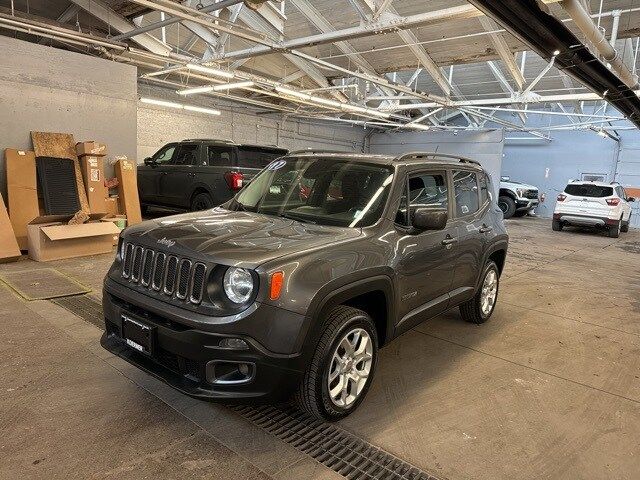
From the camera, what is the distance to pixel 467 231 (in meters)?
3.81

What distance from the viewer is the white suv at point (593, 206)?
12633mm

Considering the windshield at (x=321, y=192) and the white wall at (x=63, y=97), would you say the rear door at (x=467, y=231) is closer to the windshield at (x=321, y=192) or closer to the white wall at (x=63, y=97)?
the windshield at (x=321, y=192)

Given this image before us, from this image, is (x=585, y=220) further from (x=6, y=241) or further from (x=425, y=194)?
(x=6, y=241)

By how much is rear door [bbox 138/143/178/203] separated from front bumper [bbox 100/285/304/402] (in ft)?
25.9

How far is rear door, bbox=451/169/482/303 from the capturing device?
3.73 metres

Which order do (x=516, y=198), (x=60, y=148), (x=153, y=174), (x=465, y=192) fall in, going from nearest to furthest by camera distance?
(x=465, y=192) → (x=60, y=148) → (x=153, y=174) → (x=516, y=198)

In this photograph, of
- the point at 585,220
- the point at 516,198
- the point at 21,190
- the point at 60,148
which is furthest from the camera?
the point at 516,198

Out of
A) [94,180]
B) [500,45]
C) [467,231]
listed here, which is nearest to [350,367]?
[467,231]

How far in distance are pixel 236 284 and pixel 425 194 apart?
70.7 inches

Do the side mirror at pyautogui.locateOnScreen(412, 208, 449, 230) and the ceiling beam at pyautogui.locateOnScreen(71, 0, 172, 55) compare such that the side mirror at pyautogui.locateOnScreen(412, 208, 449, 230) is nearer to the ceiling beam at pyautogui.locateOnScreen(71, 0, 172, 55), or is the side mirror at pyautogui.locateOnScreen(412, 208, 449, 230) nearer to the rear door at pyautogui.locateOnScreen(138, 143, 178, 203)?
the rear door at pyautogui.locateOnScreen(138, 143, 178, 203)

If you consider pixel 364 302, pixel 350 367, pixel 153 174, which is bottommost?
pixel 350 367

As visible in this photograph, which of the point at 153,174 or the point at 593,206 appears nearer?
the point at 153,174

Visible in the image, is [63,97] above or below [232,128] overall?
below

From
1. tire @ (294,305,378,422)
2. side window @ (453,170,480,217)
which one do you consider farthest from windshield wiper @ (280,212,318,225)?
side window @ (453,170,480,217)
